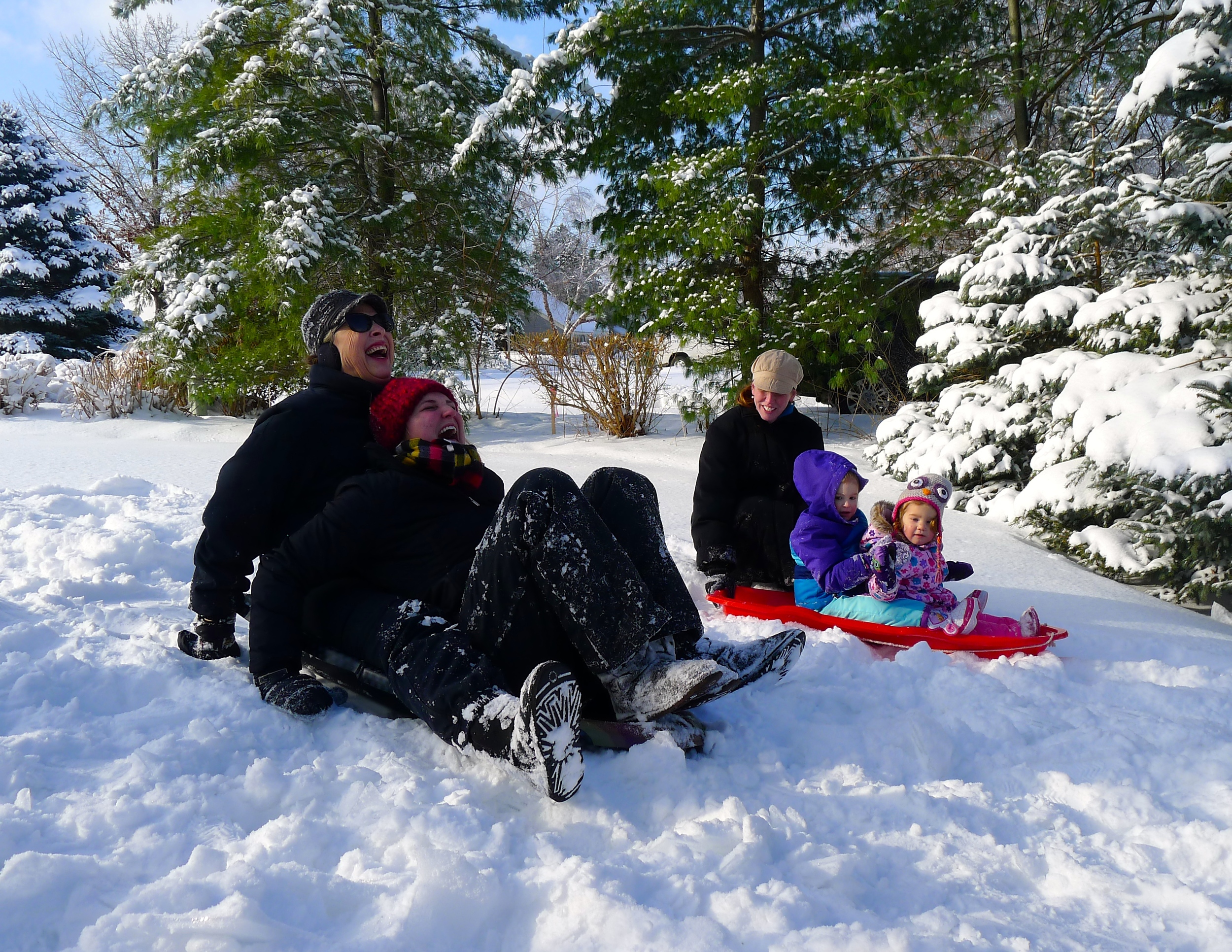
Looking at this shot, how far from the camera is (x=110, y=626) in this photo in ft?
8.06

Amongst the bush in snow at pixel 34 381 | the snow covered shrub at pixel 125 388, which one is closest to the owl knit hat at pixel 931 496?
the snow covered shrub at pixel 125 388

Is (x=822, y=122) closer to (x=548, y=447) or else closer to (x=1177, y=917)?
Answer: (x=548, y=447)

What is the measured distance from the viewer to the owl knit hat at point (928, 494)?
303cm

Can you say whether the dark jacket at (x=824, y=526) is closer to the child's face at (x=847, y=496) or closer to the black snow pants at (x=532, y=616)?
the child's face at (x=847, y=496)

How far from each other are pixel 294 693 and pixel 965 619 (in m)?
2.28

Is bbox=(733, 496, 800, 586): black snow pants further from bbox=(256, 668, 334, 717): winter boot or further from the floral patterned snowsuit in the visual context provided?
bbox=(256, 668, 334, 717): winter boot

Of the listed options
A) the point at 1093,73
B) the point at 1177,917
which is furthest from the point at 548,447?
the point at 1177,917

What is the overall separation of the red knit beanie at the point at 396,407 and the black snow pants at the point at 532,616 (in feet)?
1.69

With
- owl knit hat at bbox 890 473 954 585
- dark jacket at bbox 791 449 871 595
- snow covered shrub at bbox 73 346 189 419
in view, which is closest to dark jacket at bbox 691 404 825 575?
dark jacket at bbox 791 449 871 595

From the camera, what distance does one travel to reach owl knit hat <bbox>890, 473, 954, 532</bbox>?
3033 millimetres

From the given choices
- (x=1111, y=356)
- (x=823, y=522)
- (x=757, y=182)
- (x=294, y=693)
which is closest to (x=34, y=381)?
(x=757, y=182)

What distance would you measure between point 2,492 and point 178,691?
9.39 ft

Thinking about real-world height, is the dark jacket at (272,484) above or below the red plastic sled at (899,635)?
above

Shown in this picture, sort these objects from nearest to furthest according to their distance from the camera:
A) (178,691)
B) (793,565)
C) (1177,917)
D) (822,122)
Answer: (1177,917) → (178,691) → (793,565) → (822,122)
